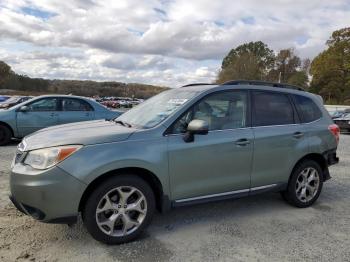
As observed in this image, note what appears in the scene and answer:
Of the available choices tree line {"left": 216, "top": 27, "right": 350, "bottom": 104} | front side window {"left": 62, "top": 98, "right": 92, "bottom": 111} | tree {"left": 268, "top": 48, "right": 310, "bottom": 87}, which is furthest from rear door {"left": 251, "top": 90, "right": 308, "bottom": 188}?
tree {"left": 268, "top": 48, "right": 310, "bottom": 87}

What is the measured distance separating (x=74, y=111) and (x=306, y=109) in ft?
23.1

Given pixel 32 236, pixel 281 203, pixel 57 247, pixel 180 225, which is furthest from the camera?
pixel 281 203

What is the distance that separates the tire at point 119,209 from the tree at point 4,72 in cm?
7576

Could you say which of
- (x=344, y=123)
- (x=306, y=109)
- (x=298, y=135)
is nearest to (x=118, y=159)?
(x=298, y=135)

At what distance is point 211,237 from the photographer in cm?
403

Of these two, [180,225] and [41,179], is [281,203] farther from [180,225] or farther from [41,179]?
[41,179]

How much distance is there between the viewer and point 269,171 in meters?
4.70

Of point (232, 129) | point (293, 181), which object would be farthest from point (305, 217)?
point (232, 129)

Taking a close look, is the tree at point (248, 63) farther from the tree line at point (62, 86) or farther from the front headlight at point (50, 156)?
the front headlight at point (50, 156)

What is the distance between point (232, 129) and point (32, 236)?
2.58 meters

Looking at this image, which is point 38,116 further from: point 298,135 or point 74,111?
point 298,135

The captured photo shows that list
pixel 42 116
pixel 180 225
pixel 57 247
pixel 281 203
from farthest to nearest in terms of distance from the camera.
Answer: pixel 42 116, pixel 281 203, pixel 180 225, pixel 57 247

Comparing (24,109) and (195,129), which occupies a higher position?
(195,129)

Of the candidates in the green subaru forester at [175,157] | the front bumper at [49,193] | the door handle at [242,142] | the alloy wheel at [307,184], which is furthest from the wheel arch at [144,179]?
the alloy wheel at [307,184]
